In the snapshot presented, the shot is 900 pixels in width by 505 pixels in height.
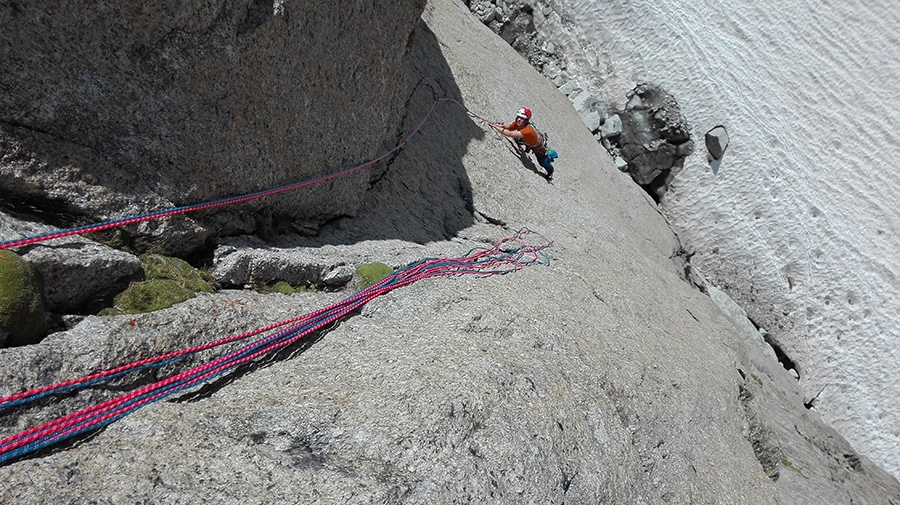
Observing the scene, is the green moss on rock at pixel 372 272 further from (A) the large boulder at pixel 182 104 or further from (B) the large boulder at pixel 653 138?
(B) the large boulder at pixel 653 138

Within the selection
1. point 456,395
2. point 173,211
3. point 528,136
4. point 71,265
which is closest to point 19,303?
point 71,265

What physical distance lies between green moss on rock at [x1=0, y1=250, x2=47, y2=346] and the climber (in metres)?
9.82

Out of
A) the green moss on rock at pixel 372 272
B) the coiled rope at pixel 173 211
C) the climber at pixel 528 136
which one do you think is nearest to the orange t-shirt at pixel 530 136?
the climber at pixel 528 136

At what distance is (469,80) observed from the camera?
1334 cm

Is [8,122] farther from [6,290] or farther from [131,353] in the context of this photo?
[131,353]

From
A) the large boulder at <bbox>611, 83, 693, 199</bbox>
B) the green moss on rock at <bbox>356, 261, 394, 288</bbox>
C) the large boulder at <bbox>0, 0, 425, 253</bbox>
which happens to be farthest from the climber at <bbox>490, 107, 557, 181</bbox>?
the green moss on rock at <bbox>356, 261, 394, 288</bbox>

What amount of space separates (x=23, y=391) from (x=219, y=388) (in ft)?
4.11

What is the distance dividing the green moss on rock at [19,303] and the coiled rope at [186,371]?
522 mm

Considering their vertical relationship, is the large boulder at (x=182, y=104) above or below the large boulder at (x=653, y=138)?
above

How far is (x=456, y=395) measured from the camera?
4.65 m

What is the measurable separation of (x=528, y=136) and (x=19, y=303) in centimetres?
1010

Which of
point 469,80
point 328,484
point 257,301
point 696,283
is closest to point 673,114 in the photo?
point 696,283

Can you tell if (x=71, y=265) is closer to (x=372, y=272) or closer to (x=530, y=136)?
(x=372, y=272)

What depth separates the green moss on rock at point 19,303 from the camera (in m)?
3.93
